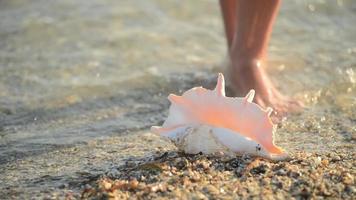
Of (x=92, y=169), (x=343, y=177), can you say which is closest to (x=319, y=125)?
(x=343, y=177)

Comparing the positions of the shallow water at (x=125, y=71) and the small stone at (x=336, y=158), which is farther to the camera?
the shallow water at (x=125, y=71)

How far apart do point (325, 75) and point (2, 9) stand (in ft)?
8.11

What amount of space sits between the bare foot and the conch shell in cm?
75

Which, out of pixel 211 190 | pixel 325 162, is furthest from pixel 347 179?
pixel 211 190

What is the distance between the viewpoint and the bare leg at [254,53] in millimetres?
2768

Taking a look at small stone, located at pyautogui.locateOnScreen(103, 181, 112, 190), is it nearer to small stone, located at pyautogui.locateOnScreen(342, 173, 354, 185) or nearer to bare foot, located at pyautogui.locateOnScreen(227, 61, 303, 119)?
small stone, located at pyautogui.locateOnScreen(342, 173, 354, 185)

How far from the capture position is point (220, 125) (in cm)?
200

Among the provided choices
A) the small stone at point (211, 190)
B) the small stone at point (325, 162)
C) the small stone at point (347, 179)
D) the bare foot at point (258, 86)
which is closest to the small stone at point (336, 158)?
the small stone at point (325, 162)

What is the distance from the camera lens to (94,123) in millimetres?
2658

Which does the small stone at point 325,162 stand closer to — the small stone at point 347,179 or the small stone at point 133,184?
the small stone at point 347,179

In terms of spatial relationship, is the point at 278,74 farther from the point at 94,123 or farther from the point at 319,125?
the point at 94,123

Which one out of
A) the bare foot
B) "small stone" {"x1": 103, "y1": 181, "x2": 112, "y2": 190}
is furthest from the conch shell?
the bare foot

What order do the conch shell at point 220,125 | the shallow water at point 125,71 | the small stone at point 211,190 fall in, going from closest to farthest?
1. the small stone at point 211,190
2. the conch shell at point 220,125
3. the shallow water at point 125,71

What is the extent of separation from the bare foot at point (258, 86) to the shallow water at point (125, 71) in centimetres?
10
